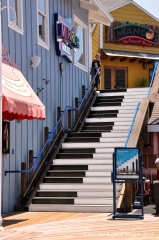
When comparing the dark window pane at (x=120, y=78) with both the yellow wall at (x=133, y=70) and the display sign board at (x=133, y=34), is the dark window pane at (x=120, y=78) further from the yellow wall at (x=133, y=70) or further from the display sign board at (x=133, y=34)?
the display sign board at (x=133, y=34)

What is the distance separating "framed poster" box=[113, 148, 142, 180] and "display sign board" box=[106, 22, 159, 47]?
16.3 m

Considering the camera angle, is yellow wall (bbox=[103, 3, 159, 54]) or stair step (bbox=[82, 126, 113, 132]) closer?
stair step (bbox=[82, 126, 113, 132])

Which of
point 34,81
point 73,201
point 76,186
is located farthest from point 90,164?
point 34,81

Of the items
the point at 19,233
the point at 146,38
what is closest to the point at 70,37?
the point at 19,233

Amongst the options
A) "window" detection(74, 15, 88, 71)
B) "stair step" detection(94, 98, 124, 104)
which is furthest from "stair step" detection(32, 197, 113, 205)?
"window" detection(74, 15, 88, 71)

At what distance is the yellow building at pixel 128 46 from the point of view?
27.5 metres

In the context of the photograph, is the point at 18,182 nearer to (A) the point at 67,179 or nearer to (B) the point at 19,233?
(A) the point at 67,179

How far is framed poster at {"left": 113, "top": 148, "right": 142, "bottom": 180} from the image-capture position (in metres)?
11.6

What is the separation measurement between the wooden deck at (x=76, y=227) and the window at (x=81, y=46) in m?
8.40

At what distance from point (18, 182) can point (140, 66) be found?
16.2m

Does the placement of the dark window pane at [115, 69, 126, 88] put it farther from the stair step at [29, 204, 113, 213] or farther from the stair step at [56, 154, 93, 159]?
the stair step at [29, 204, 113, 213]

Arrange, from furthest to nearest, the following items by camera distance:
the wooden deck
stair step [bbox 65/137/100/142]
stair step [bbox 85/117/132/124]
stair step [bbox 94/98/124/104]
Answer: stair step [bbox 94/98/124/104]
stair step [bbox 85/117/132/124]
stair step [bbox 65/137/100/142]
the wooden deck

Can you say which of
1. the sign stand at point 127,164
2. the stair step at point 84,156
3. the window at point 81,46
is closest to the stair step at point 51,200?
the sign stand at point 127,164

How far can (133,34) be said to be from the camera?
92.2 ft
